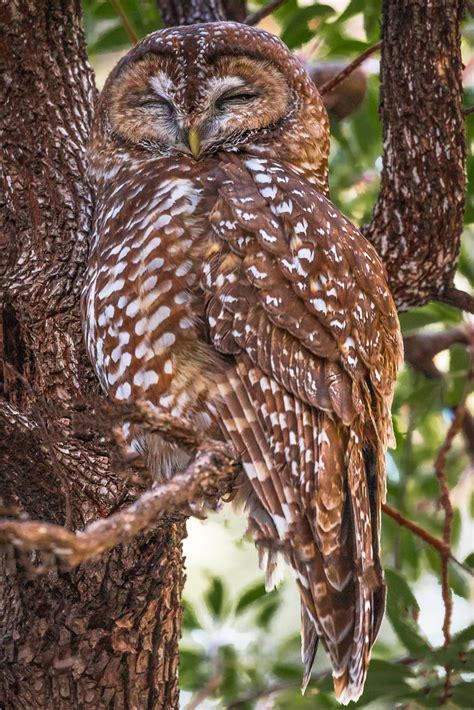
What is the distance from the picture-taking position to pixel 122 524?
150 cm

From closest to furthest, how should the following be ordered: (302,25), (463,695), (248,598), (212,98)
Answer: (463,695), (212,98), (248,598), (302,25)

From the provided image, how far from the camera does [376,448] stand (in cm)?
262

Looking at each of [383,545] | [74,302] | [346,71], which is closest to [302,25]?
[346,71]

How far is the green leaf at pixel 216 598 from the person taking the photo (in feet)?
11.4

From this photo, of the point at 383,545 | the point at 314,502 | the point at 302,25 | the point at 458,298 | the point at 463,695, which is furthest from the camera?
the point at 383,545

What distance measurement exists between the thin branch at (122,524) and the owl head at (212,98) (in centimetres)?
119

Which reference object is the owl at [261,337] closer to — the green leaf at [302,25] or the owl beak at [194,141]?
the owl beak at [194,141]

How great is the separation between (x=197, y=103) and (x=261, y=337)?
77 cm

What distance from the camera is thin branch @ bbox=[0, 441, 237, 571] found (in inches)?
53.2

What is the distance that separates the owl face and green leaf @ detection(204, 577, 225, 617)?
4.86ft

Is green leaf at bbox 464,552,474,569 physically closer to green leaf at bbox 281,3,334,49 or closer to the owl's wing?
the owl's wing

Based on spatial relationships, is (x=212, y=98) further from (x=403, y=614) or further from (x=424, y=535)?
(x=403, y=614)

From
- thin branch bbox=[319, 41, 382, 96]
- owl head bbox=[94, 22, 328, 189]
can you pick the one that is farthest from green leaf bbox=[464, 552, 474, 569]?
thin branch bbox=[319, 41, 382, 96]

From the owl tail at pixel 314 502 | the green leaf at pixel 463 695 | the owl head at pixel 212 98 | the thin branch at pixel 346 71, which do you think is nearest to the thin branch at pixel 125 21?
the owl head at pixel 212 98
